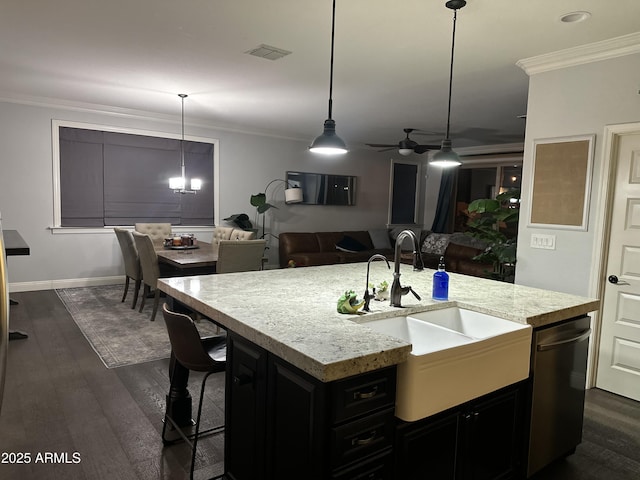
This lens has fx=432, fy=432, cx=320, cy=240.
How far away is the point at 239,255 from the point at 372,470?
128 inches

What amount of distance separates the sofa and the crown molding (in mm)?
3718

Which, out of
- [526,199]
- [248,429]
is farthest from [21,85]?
[526,199]

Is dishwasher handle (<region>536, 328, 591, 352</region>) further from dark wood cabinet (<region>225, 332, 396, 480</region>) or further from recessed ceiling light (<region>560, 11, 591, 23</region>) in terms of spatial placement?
recessed ceiling light (<region>560, 11, 591, 23</region>)

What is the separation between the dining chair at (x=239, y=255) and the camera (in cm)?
438

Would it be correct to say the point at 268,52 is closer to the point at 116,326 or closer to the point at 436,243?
the point at 116,326

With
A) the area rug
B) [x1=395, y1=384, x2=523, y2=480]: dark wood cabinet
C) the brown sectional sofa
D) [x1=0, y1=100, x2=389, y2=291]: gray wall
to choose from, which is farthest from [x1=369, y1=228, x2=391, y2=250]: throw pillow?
[x1=395, y1=384, x2=523, y2=480]: dark wood cabinet

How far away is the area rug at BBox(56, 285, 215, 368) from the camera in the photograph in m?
3.62

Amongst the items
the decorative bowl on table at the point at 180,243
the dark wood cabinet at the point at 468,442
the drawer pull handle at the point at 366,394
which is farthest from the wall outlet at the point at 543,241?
the decorative bowl on table at the point at 180,243

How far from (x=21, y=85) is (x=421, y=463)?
558cm

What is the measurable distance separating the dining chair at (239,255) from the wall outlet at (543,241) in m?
2.53

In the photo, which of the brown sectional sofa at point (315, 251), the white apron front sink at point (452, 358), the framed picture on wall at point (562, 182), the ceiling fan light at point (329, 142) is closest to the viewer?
the white apron front sink at point (452, 358)

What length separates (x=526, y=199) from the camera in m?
3.62

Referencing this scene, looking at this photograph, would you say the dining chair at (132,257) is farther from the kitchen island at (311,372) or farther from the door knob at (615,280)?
the door knob at (615,280)

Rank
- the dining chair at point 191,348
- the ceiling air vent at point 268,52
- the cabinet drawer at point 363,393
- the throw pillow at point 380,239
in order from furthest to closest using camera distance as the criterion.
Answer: the throw pillow at point 380,239 → the ceiling air vent at point 268,52 → the dining chair at point 191,348 → the cabinet drawer at point 363,393
